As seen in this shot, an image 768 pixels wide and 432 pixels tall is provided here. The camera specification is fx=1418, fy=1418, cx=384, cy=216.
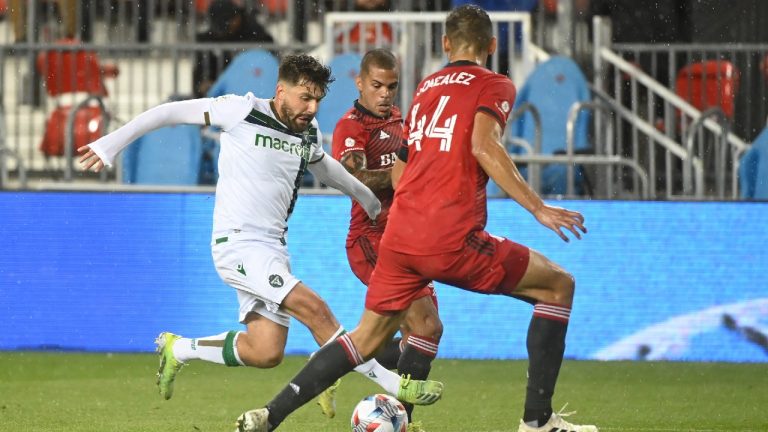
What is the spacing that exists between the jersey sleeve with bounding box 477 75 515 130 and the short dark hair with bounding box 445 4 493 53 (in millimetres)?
209

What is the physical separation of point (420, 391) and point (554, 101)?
664cm

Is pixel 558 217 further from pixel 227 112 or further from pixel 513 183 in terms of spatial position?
pixel 227 112

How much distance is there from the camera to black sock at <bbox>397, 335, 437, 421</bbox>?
7090mm

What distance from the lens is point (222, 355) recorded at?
7.23 metres

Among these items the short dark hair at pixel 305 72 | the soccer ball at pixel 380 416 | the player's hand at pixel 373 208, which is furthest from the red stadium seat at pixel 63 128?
the soccer ball at pixel 380 416

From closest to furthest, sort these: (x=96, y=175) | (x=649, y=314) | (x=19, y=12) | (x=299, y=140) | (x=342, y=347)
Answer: (x=342, y=347)
(x=299, y=140)
(x=649, y=314)
(x=96, y=175)
(x=19, y=12)

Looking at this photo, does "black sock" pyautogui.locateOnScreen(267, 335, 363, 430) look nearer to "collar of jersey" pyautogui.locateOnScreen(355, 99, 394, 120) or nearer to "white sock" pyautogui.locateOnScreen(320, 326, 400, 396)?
"white sock" pyautogui.locateOnScreen(320, 326, 400, 396)

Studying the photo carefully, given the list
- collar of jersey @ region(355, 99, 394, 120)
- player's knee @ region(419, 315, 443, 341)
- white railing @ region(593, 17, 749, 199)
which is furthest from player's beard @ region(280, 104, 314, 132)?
white railing @ region(593, 17, 749, 199)

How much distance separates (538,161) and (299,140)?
15.2ft

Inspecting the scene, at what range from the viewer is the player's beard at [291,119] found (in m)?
7.01

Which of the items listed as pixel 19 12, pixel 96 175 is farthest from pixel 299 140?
pixel 19 12

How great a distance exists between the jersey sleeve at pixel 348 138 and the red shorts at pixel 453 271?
1592 mm

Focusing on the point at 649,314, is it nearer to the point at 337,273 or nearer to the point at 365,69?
the point at 337,273

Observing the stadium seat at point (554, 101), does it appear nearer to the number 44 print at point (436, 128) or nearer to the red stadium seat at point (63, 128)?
the red stadium seat at point (63, 128)
